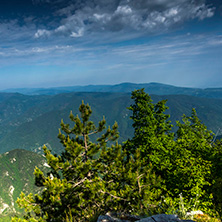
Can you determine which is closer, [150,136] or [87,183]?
[87,183]

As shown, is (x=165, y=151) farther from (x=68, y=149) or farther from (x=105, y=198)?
(x=68, y=149)

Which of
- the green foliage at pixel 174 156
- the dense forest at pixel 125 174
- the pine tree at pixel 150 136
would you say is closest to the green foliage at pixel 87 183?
the dense forest at pixel 125 174

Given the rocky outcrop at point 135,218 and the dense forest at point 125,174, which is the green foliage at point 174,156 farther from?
the rocky outcrop at point 135,218

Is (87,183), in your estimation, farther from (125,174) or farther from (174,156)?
(174,156)

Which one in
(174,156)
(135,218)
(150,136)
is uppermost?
(150,136)

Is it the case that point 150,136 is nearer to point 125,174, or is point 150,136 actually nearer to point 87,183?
point 125,174

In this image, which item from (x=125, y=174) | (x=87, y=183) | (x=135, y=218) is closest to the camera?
(x=135, y=218)

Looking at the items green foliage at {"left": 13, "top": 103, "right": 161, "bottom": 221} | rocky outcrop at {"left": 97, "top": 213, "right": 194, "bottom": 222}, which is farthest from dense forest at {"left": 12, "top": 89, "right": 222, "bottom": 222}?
rocky outcrop at {"left": 97, "top": 213, "right": 194, "bottom": 222}

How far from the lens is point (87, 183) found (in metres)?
16.6

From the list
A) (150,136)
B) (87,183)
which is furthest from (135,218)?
(150,136)

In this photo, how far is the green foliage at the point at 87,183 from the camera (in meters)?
16.3

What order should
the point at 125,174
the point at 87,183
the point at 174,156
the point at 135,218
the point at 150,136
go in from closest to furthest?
1. the point at 135,218
2. the point at 87,183
3. the point at 125,174
4. the point at 174,156
5. the point at 150,136

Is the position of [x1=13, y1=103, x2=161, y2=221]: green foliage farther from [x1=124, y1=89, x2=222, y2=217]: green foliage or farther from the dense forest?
[x1=124, y1=89, x2=222, y2=217]: green foliage

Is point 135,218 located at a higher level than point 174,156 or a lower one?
higher
